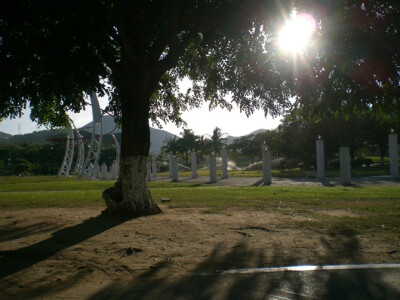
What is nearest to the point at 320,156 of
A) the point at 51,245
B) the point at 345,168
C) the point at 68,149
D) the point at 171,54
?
the point at 345,168

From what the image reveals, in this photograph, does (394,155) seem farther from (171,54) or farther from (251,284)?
(251,284)

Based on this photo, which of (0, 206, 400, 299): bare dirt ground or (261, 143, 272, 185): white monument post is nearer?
(0, 206, 400, 299): bare dirt ground

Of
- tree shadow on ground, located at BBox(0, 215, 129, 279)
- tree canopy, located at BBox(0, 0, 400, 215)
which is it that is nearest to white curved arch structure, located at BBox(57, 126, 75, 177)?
tree canopy, located at BBox(0, 0, 400, 215)

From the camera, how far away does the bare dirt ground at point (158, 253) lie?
164 inches

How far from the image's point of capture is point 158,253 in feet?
18.3

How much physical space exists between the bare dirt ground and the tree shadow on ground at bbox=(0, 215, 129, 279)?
0.01 m

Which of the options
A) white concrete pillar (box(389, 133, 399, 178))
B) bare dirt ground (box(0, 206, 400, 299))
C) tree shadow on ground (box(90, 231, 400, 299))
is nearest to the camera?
tree shadow on ground (box(90, 231, 400, 299))

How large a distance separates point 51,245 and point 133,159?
10.2 feet

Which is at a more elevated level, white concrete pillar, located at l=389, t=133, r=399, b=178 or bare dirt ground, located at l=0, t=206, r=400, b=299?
white concrete pillar, located at l=389, t=133, r=399, b=178

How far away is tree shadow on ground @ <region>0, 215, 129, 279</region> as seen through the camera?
16.8ft

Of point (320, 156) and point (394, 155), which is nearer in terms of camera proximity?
point (394, 155)

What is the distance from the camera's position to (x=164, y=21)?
6832 mm

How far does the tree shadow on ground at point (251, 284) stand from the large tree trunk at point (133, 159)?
3.78 metres

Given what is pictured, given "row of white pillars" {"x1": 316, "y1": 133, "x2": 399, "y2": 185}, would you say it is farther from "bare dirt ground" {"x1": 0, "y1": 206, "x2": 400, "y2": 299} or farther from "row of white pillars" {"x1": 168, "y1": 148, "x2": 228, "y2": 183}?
"bare dirt ground" {"x1": 0, "y1": 206, "x2": 400, "y2": 299}
